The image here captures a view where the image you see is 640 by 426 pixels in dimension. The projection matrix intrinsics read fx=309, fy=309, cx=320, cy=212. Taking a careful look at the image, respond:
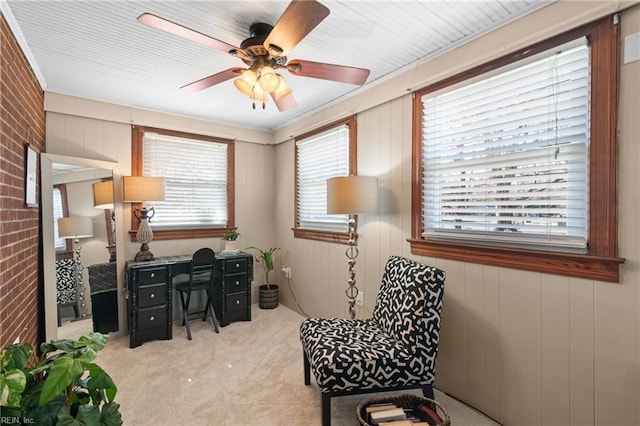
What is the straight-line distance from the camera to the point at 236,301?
354 centimetres

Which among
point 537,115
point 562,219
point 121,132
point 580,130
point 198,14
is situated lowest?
point 562,219

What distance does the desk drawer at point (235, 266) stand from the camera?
11.6ft

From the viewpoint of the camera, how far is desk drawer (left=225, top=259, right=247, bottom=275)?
11.6 ft

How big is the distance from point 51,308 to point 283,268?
7.58 feet

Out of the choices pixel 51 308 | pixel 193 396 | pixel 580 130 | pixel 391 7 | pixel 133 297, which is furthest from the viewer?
pixel 133 297

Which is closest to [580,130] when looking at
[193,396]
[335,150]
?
[335,150]

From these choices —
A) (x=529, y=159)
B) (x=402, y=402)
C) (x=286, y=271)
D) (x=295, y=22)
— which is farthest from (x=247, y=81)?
(x=286, y=271)

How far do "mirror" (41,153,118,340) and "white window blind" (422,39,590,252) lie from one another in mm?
3036

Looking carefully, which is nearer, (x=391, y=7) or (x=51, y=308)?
(x=391, y=7)

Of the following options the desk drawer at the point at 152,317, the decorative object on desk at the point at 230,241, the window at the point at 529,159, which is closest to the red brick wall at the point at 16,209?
the desk drawer at the point at 152,317

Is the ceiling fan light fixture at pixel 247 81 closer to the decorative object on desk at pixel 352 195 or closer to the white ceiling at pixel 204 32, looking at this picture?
the white ceiling at pixel 204 32

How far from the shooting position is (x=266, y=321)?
3.57 m

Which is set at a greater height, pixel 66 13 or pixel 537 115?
pixel 66 13

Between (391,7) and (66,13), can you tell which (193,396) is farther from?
(391,7)
